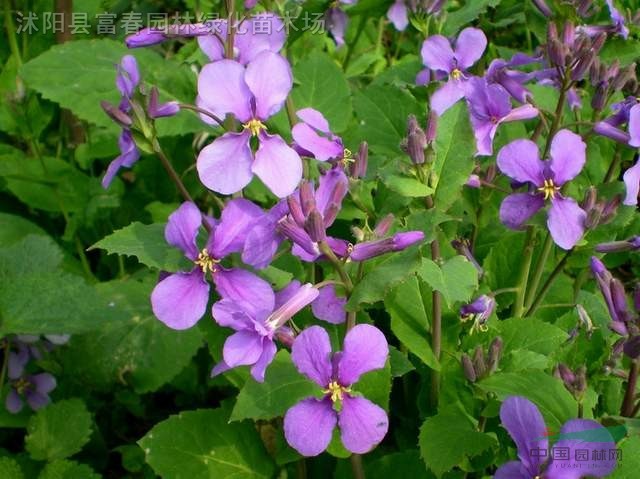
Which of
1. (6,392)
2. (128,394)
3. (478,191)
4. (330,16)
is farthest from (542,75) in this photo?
(6,392)

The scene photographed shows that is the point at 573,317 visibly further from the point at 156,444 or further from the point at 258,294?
the point at 156,444

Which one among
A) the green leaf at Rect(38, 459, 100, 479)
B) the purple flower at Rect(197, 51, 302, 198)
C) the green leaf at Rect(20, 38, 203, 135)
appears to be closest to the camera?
the purple flower at Rect(197, 51, 302, 198)

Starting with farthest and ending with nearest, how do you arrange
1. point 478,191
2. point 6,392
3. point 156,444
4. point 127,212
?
point 127,212
point 6,392
point 478,191
point 156,444

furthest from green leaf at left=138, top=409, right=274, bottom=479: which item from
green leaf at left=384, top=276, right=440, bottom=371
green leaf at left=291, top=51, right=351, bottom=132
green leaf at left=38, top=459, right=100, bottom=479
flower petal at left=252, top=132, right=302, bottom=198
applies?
green leaf at left=291, top=51, right=351, bottom=132

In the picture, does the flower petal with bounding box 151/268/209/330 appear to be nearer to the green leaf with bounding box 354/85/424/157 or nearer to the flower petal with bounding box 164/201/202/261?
the flower petal with bounding box 164/201/202/261

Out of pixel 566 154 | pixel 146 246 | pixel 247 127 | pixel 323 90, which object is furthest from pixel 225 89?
pixel 323 90
